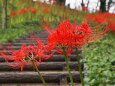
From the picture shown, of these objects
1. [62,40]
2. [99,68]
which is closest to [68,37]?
[62,40]

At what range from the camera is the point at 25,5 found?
65.8ft

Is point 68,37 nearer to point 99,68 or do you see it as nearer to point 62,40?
point 62,40

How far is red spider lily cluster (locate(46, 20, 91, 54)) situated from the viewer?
118 inches

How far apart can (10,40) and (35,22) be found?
717cm

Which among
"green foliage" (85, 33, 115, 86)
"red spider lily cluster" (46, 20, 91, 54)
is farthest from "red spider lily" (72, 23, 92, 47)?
"green foliage" (85, 33, 115, 86)

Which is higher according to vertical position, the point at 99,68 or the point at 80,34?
the point at 80,34

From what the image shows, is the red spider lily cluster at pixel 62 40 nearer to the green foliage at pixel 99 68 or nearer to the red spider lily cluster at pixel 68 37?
the red spider lily cluster at pixel 68 37

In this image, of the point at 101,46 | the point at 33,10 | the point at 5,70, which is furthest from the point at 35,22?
the point at 5,70

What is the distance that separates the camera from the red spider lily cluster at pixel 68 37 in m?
3.01

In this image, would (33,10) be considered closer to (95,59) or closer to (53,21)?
(53,21)

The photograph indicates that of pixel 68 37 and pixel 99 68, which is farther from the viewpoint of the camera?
pixel 99 68

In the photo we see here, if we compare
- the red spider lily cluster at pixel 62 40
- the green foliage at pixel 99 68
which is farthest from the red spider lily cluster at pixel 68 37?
the green foliage at pixel 99 68

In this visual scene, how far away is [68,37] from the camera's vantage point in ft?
9.82

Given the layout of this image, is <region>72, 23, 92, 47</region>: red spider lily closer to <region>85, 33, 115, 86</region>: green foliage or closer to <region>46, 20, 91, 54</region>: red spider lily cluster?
<region>46, 20, 91, 54</region>: red spider lily cluster
